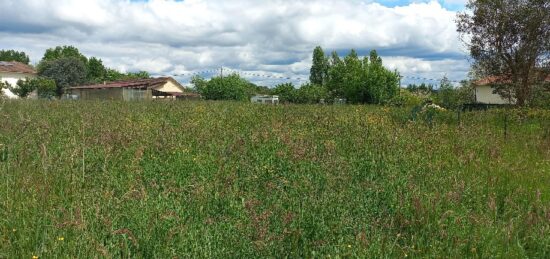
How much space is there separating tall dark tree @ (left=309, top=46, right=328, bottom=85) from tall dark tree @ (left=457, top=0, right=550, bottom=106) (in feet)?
184

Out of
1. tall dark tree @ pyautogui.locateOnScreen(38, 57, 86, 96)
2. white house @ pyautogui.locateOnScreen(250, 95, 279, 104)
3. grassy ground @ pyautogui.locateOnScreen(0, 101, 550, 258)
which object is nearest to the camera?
grassy ground @ pyautogui.locateOnScreen(0, 101, 550, 258)

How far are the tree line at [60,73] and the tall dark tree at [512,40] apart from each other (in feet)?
106

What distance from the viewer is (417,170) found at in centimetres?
645

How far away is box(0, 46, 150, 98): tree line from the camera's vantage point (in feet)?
187

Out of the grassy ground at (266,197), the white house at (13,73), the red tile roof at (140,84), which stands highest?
the white house at (13,73)

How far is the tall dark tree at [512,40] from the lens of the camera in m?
18.8

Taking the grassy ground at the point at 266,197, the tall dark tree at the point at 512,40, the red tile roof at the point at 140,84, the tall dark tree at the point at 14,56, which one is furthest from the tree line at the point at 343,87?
the tall dark tree at the point at 14,56

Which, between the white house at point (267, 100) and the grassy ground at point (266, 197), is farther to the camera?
the white house at point (267, 100)

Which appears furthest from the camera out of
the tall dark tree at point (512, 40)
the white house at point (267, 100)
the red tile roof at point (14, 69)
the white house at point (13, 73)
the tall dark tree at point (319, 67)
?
the tall dark tree at point (319, 67)

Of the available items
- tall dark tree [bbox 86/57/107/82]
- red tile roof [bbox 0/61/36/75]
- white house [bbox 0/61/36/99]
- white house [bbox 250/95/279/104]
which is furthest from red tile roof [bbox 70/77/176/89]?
tall dark tree [bbox 86/57/107/82]

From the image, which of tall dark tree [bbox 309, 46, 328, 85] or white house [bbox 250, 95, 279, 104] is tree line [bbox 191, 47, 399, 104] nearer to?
white house [bbox 250, 95, 279, 104]

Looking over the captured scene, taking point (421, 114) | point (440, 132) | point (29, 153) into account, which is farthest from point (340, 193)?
point (421, 114)

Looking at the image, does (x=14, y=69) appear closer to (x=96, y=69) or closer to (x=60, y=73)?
(x=60, y=73)

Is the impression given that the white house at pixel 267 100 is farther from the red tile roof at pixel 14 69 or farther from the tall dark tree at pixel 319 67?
the red tile roof at pixel 14 69
